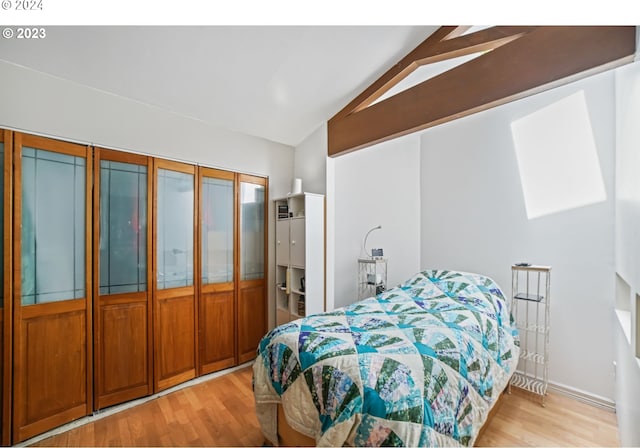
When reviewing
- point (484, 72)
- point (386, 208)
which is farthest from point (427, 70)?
point (386, 208)

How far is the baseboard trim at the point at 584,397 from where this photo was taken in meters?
2.38

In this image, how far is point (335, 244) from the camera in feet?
11.3

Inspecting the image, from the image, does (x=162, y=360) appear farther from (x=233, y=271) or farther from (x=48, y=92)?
(x=48, y=92)

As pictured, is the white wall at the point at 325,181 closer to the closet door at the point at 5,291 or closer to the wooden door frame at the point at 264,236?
the wooden door frame at the point at 264,236

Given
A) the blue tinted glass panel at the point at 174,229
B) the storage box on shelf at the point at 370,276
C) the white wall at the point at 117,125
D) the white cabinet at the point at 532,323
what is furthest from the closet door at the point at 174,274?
the white cabinet at the point at 532,323

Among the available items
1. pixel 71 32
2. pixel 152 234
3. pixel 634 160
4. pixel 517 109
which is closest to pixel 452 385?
pixel 634 160

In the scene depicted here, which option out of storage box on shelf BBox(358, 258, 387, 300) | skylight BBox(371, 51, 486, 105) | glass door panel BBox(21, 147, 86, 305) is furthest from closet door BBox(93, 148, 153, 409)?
skylight BBox(371, 51, 486, 105)

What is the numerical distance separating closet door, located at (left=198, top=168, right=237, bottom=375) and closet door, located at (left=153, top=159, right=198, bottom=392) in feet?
0.35

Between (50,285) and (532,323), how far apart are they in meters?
4.28

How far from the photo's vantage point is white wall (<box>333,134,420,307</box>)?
142 inches

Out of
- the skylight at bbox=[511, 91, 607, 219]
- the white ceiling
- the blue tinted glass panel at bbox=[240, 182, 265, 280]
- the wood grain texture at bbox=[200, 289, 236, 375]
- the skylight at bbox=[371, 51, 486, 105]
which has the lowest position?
the wood grain texture at bbox=[200, 289, 236, 375]

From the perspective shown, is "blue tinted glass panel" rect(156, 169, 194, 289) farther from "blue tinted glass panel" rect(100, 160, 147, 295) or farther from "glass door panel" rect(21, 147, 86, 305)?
"glass door panel" rect(21, 147, 86, 305)

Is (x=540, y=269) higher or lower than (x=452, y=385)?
higher

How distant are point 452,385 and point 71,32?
3123 millimetres
